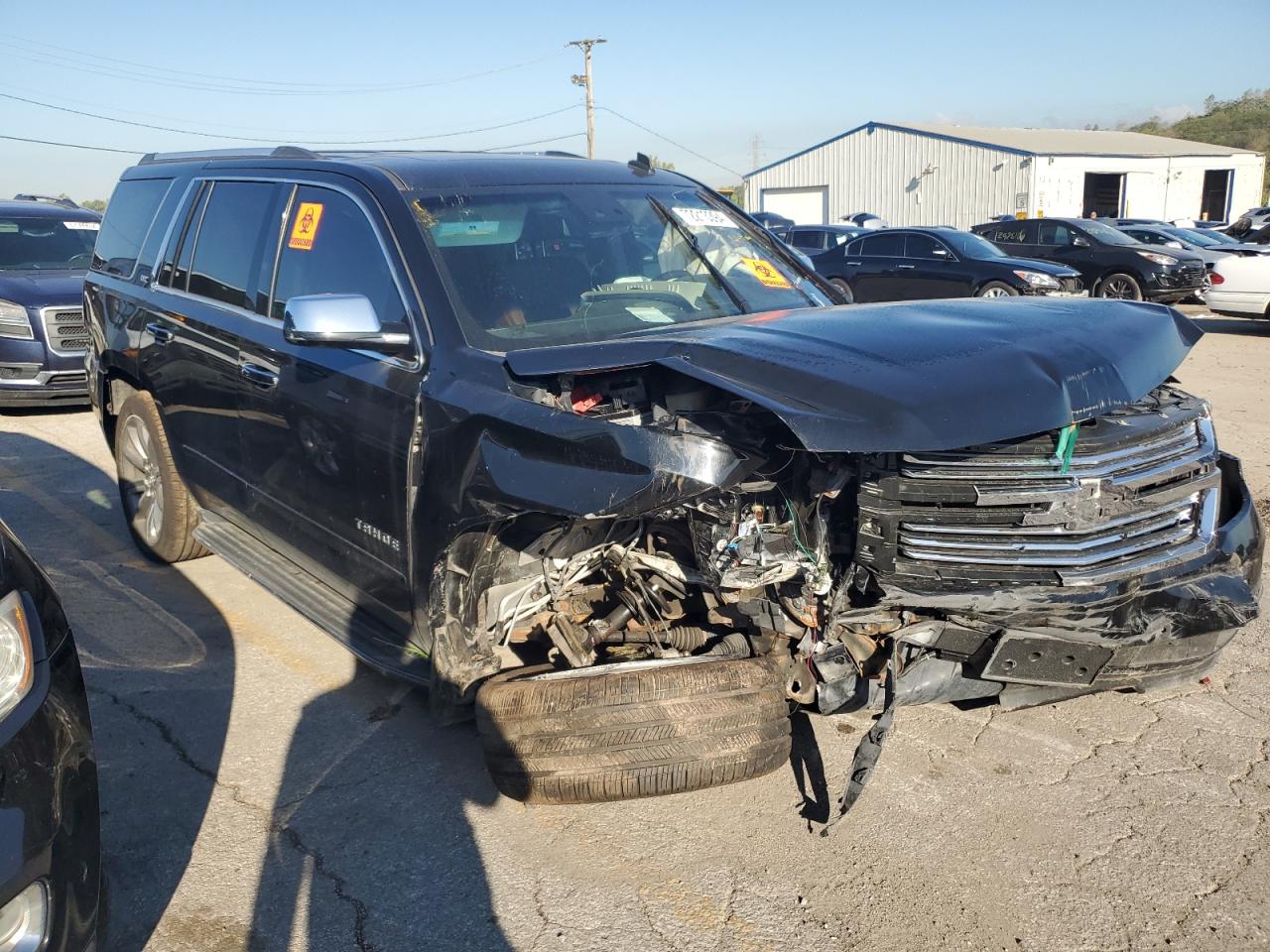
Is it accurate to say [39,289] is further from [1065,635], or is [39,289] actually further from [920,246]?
[920,246]

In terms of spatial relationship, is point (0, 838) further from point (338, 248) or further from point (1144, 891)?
point (1144, 891)

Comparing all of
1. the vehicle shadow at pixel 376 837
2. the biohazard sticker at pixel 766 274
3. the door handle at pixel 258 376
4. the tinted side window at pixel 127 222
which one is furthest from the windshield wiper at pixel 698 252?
the tinted side window at pixel 127 222

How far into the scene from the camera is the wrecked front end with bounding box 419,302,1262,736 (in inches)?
108

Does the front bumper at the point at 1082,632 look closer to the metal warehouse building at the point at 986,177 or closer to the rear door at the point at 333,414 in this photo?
the rear door at the point at 333,414

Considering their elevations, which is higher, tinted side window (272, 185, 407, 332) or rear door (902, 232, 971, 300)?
tinted side window (272, 185, 407, 332)

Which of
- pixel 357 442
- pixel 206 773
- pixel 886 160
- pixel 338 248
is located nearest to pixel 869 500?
pixel 357 442

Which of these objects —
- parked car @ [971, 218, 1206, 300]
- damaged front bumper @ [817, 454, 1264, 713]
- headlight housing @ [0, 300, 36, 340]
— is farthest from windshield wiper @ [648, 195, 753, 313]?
parked car @ [971, 218, 1206, 300]

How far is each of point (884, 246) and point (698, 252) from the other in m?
13.6

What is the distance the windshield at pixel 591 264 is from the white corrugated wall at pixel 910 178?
3999 cm

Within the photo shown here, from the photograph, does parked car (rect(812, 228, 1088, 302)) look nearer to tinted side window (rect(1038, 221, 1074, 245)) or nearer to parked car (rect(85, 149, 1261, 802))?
tinted side window (rect(1038, 221, 1074, 245))

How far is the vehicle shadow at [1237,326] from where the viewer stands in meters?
15.1

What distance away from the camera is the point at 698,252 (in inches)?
163

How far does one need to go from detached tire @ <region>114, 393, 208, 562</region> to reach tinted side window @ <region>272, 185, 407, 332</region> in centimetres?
150

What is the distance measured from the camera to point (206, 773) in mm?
3533
